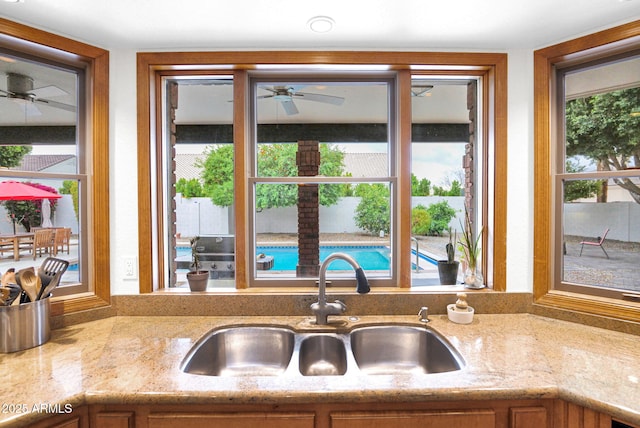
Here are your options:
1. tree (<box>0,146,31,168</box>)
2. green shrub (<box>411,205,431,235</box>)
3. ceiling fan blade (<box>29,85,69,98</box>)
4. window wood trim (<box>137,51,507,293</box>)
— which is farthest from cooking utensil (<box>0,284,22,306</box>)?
green shrub (<box>411,205,431,235</box>)

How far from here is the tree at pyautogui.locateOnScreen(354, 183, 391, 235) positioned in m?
1.93

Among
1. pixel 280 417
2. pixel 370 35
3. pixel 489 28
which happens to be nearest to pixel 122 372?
pixel 280 417

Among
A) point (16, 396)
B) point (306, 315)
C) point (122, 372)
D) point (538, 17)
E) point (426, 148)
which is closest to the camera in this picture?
point (16, 396)

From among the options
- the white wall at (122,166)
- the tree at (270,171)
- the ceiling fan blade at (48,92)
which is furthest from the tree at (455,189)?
the ceiling fan blade at (48,92)

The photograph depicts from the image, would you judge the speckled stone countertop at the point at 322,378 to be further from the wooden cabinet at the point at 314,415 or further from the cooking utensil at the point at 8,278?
the cooking utensil at the point at 8,278

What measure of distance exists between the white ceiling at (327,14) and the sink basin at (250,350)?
1503 millimetres

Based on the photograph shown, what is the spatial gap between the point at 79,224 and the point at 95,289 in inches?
14.3

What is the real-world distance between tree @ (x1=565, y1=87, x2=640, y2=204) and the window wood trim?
14.7 inches

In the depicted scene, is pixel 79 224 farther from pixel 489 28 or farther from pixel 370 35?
pixel 489 28

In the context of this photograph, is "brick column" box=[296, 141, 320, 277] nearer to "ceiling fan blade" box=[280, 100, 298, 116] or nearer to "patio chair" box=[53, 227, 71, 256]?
"ceiling fan blade" box=[280, 100, 298, 116]

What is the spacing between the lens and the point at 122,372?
1.15 metres

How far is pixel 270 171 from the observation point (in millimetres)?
1914

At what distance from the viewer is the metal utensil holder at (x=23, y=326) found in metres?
1.29

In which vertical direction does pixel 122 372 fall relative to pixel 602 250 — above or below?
below
